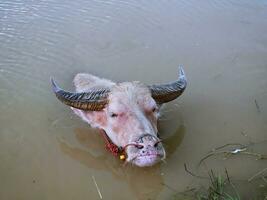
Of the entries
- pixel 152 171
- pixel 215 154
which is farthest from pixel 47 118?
pixel 215 154

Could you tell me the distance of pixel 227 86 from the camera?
7.31 m

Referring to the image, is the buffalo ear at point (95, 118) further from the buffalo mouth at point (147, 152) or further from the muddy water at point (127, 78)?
the buffalo mouth at point (147, 152)

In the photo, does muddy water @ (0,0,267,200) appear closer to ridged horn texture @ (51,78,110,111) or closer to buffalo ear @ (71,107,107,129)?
buffalo ear @ (71,107,107,129)

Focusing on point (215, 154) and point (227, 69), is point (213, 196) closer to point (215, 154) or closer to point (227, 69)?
point (215, 154)

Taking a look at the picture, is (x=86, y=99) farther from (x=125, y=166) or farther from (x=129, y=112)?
(x=125, y=166)

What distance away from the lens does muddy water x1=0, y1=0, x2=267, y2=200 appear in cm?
556

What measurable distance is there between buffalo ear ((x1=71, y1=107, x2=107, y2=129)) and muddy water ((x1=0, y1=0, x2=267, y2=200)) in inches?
4.1

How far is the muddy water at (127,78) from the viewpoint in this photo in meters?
5.56

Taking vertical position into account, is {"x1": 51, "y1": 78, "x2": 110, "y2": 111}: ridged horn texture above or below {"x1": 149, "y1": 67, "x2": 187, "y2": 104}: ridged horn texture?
below

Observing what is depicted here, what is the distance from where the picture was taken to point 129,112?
226 inches

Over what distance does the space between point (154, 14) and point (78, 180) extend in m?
4.70

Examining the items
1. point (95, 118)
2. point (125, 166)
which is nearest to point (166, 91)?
point (95, 118)

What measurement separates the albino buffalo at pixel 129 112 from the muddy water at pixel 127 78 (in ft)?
0.95

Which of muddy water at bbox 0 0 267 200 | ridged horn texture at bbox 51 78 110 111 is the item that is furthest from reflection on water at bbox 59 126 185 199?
ridged horn texture at bbox 51 78 110 111
